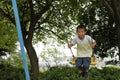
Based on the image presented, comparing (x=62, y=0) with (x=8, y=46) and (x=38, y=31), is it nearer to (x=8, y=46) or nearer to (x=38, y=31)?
(x=38, y=31)

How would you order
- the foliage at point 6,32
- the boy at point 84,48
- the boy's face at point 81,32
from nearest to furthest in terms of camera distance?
the boy's face at point 81,32
the boy at point 84,48
the foliage at point 6,32

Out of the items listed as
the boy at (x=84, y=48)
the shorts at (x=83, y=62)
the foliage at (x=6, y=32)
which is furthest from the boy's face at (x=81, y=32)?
the foliage at (x=6, y=32)

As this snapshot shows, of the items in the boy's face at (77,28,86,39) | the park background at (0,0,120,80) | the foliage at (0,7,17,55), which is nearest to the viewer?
the boy's face at (77,28,86,39)

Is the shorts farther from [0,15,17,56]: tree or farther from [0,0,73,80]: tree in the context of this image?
[0,15,17,56]: tree

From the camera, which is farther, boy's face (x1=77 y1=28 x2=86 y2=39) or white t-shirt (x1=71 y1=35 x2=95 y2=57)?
white t-shirt (x1=71 y1=35 x2=95 y2=57)

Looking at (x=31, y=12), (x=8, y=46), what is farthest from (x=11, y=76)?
(x=8, y=46)

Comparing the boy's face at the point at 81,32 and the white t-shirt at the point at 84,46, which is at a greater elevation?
the boy's face at the point at 81,32

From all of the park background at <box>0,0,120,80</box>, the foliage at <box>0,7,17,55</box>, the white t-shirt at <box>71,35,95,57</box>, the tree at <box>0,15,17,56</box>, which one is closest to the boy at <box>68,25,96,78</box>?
the white t-shirt at <box>71,35,95,57</box>

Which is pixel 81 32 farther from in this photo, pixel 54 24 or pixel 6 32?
pixel 6 32

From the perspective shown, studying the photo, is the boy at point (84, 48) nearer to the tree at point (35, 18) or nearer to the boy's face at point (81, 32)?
the boy's face at point (81, 32)

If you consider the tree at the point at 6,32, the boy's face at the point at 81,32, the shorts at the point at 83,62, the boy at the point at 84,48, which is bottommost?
the shorts at the point at 83,62

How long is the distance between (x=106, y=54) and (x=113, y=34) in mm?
1361

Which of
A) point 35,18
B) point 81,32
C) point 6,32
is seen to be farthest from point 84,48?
point 6,32

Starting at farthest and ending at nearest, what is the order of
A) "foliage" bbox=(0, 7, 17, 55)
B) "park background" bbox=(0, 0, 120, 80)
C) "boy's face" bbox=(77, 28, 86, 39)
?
"foliage" bbox=(0, 7, 17, 55), "park background" bbox=(0, 0, 120, 80), "boy's face" bbox=(77, 28, 86, 39)
